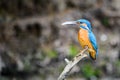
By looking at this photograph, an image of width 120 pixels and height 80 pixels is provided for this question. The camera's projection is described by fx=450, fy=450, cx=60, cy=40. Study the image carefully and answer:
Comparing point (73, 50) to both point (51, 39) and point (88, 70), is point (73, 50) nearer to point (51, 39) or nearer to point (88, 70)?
point (88, 70)

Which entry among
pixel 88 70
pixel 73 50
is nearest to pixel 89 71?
pixel 88 70

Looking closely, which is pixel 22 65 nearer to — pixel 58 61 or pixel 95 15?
pixel 58 61

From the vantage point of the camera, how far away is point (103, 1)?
12594 mm

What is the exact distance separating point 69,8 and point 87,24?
Result: 8828 millimetres

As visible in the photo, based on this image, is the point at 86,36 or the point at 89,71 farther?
the point at 89,71

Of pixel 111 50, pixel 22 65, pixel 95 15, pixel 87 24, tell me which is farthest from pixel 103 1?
pixel 87 24

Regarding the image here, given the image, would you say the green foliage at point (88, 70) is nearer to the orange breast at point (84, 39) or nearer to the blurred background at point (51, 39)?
the blurred background at point (51, 39)

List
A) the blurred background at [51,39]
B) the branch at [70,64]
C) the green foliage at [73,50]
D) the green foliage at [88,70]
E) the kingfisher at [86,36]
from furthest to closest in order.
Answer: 1. the green foliage at [73,50]
2. the green foliage at [88,70]
3. the blurred background at [51,39]
4. the kingfisher at [86,36]
5. the branch at [70,64]

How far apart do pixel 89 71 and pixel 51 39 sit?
5.33 ft

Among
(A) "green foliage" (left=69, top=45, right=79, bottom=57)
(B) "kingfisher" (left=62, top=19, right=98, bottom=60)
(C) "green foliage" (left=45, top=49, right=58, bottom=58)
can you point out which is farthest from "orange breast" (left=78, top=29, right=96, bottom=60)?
(C) "green foliage" (left=45, top=49, right=58, bottom=58)

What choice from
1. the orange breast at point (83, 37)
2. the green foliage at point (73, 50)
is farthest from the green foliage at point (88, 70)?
the orange breast at point (83, 37)

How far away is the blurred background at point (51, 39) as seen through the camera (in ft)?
32.4

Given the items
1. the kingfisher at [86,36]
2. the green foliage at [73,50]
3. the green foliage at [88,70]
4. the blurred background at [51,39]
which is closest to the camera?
the kingfisher at [86,36]

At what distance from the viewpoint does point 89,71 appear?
400 inches
